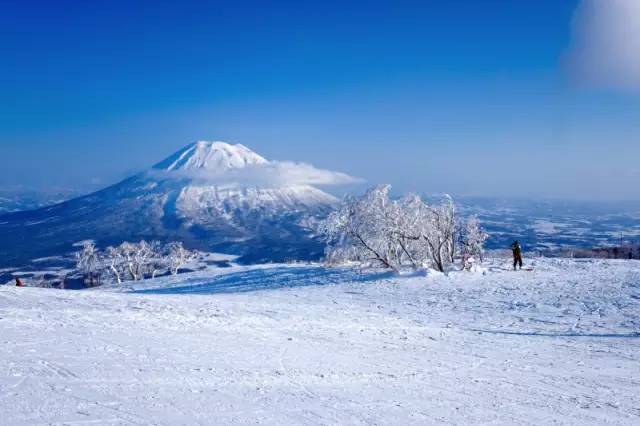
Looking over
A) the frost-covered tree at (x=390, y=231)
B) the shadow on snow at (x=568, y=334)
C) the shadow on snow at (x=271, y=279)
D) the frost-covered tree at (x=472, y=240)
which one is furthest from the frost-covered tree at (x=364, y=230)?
the shadow on snow at (x=568, y=334)

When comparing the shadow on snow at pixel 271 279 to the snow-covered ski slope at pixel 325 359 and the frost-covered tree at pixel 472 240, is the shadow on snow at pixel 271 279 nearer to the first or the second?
the frost-covered tree at pixel 472 240

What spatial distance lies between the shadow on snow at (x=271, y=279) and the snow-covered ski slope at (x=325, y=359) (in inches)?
273

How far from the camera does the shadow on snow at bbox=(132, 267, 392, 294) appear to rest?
30.8m

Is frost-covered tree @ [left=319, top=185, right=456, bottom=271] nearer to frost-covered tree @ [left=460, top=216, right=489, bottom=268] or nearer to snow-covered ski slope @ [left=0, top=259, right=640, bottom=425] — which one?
frost-covered tree @ [left=460, top=216, right=489, bottom=268]

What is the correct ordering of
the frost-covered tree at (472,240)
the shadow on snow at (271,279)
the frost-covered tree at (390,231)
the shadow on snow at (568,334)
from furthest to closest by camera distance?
the frost-covered tree at (472,240), the frost-covered tree at (390,231), the shadow on snow at (271,279), the shadow on snow at (568,334)

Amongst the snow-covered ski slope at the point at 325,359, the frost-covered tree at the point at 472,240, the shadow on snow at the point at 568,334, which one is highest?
the frost-covered tree at the point at 472,240

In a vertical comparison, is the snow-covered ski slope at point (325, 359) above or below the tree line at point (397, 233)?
below

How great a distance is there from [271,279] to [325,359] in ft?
72.4

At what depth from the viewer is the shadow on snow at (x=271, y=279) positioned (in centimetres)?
3084

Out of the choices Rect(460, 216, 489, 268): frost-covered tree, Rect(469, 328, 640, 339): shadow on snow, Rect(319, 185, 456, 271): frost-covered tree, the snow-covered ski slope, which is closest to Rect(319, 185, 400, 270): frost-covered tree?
Rect(319, 185, 456, 271): frost-covered tree

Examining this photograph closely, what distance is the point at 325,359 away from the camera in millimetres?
11852

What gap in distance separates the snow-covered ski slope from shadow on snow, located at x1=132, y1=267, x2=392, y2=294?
22.7 feet

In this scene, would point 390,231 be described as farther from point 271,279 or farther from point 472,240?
point 271,279

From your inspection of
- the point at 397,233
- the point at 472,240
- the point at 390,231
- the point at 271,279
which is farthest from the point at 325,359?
the point at 472,240
